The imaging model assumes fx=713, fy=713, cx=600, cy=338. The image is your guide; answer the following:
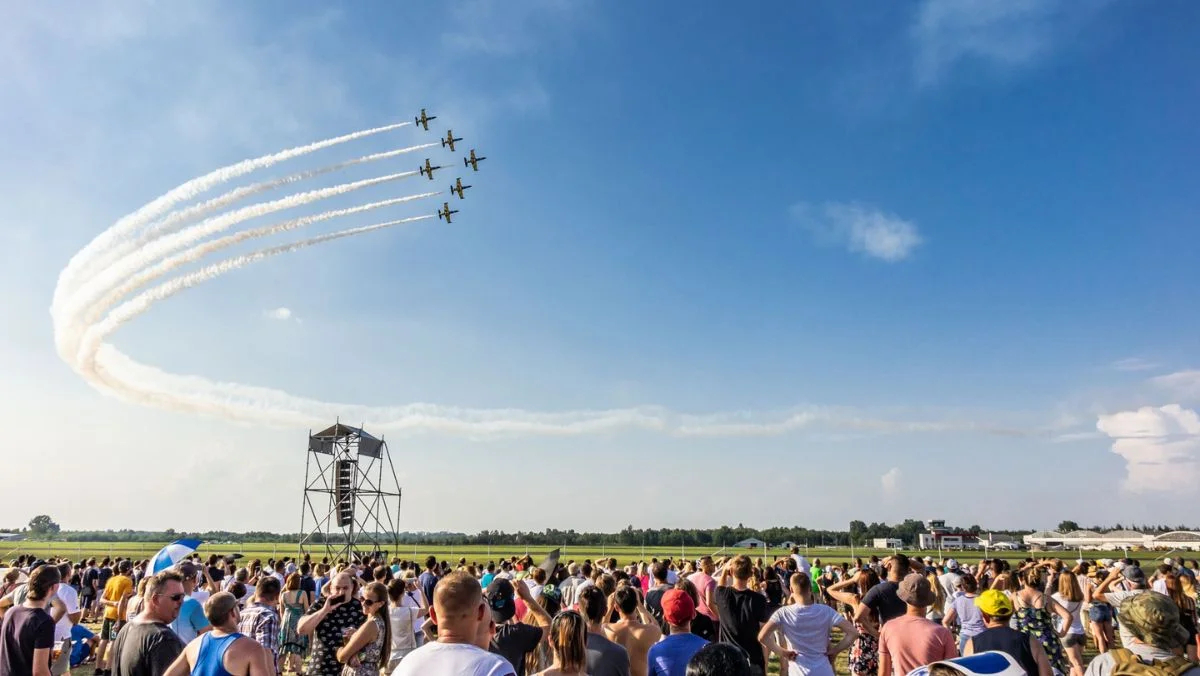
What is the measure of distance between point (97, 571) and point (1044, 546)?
9248 centimetres

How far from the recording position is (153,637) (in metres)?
4.82

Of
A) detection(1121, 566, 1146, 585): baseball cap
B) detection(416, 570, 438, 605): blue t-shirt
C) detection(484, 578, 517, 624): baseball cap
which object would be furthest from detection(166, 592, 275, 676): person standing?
detection(1121, 566, 1146, 585): baseball cap

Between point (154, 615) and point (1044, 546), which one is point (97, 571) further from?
point (1044, 546)

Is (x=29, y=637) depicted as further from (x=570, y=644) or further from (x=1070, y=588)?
(x=1070, y=588)

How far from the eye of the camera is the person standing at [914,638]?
5348 mm

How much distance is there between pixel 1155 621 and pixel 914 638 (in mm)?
2251

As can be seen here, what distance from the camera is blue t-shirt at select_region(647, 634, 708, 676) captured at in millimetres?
4520

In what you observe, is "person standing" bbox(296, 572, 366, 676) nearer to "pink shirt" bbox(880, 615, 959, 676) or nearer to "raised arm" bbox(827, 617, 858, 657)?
"raised arm" bbox(827, 617, 858, 657)

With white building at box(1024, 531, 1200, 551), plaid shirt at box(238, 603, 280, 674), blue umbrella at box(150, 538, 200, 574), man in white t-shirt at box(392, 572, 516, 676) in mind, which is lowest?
white building at box(1024, 531, 1200, 551)

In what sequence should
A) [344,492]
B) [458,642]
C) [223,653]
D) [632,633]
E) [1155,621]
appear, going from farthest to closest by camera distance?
[344,492] → [632,633] → [223,653] → [1155,621] → [458,642]

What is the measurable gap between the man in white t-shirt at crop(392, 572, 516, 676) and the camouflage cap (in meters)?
2.97

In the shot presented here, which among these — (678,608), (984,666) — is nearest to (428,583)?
(678,608)

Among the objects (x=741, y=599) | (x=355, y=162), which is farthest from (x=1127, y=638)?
(x=355, y=162)

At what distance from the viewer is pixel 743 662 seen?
2631mm
